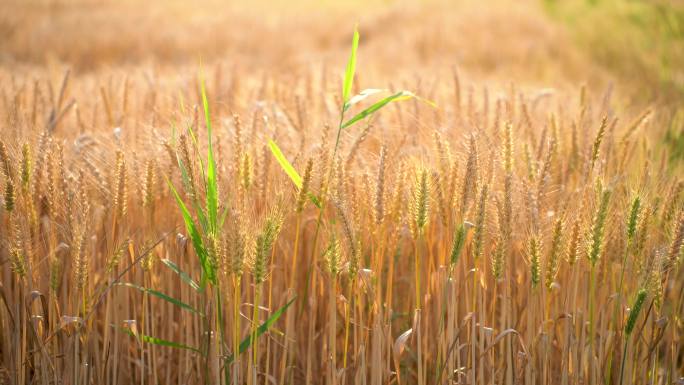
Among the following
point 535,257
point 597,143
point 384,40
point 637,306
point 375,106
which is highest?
point 384,40

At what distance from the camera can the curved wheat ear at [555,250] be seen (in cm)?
152

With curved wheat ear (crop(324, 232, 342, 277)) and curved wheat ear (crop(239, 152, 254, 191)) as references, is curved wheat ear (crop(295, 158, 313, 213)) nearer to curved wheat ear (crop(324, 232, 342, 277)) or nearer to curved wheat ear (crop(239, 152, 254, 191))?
curved wheat ear (crop(324, 232, 342, 277))

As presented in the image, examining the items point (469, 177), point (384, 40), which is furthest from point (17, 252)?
point (384, 40)

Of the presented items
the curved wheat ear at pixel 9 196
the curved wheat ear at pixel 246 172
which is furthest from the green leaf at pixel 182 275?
the curved wheat ear at pixel 9 196

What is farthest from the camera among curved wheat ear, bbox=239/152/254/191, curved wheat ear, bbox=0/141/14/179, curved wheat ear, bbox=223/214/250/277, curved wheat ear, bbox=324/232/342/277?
curved wheat ear, bbox=239/152/254/191

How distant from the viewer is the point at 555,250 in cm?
153

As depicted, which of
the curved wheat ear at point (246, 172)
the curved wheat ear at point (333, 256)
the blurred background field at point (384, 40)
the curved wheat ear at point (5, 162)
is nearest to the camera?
the curved wheat ear at point (333, 256)

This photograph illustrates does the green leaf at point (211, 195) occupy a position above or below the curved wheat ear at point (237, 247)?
above

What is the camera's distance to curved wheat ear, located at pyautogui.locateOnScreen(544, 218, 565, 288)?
152 centimetres

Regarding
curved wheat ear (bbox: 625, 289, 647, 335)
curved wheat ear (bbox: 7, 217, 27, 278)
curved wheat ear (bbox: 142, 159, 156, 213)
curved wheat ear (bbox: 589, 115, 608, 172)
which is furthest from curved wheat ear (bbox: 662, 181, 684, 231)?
curved wheat ear (bbox: 7, 217, 27, 278)

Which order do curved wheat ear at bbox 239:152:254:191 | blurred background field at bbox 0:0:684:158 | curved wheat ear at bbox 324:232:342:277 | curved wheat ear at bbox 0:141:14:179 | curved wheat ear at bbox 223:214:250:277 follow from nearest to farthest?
curved wheat ear at bbox 223:214:250:277 < curved wheat ear at bbox 324:232:342:277 < curved wheat ear at bbox 0:141:14:179 < curved wheat ear at bbox 239:152:254:191 < blurred background field at bbox 0:0:684:158

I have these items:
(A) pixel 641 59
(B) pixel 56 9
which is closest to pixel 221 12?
(B) pixel 56 9

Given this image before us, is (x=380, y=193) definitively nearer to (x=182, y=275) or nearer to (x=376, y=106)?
(x=376, y=106)

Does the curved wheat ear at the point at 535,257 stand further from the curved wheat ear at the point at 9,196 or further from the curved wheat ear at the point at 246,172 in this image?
the curved wheat ear at the point at 9,196
